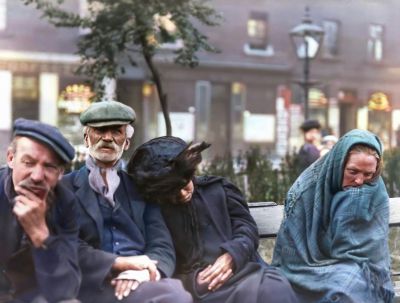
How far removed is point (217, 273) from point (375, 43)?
942 inches

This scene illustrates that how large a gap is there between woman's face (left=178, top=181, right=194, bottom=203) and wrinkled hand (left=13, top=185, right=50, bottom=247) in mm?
884

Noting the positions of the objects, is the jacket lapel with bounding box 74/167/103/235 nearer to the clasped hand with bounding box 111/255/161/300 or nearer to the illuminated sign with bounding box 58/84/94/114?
the clasped hand with bounding box 111/255/161/300

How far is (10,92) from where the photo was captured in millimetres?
19406

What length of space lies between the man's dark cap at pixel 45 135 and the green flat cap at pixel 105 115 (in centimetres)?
54

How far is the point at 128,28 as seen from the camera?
7695 mm

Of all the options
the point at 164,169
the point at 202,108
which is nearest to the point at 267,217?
the point at 164,169

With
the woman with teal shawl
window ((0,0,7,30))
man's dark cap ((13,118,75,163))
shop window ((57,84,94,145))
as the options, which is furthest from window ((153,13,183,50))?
window ((0,0,7,30))

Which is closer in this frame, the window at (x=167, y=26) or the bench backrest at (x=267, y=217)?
the bench backrest at (x=267, y=217)

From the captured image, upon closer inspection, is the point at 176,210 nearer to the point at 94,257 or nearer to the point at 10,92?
the point at 94,257

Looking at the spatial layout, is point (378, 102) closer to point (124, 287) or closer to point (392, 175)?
point (392, 175)

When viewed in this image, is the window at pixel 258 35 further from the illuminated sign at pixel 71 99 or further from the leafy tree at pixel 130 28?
the leafy tree at pixel 130 28

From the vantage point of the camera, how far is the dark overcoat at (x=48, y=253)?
2311mm

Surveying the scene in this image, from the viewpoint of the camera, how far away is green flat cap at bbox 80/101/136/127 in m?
2.88

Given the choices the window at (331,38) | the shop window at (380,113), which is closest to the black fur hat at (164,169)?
the window at (331,38)
